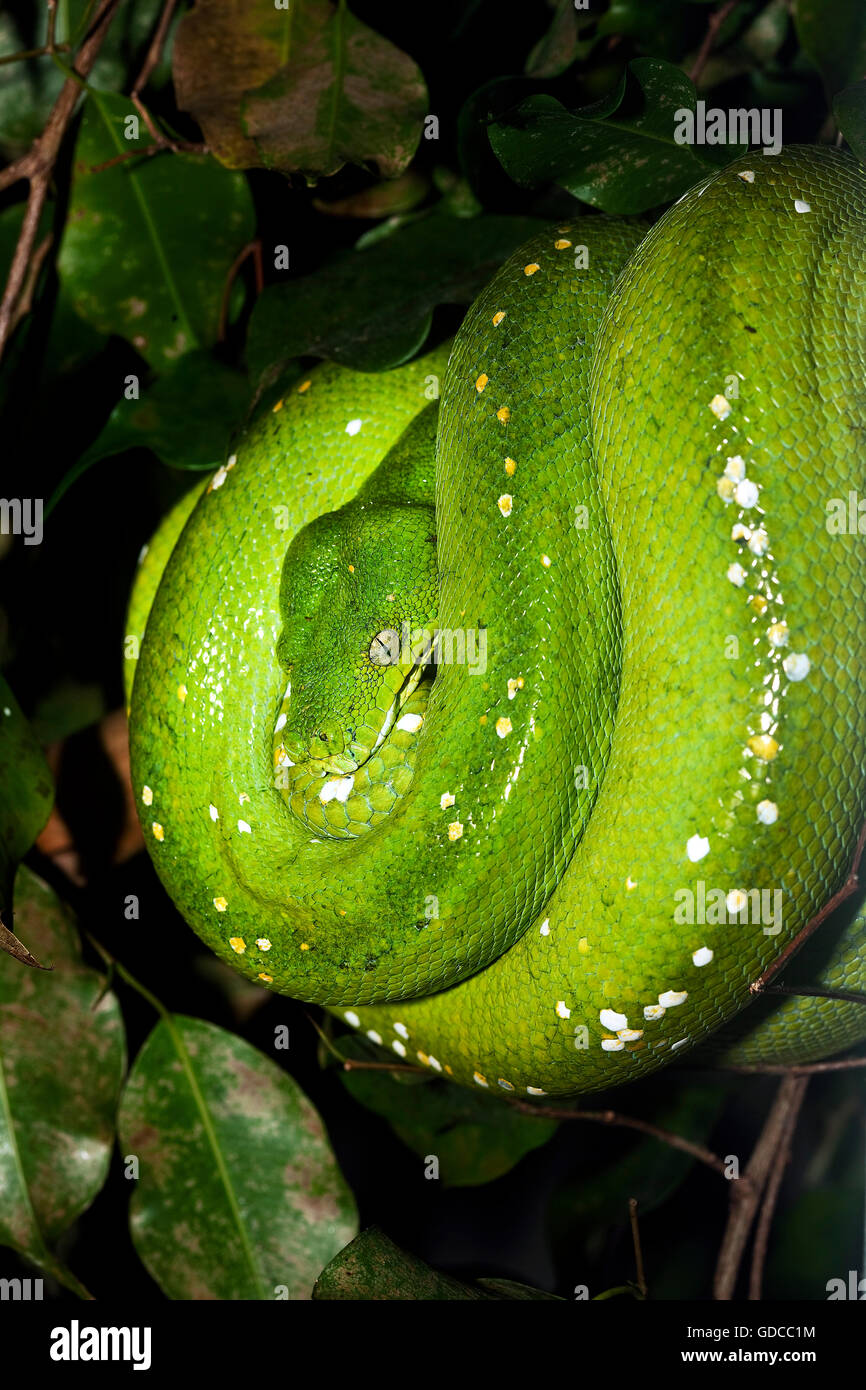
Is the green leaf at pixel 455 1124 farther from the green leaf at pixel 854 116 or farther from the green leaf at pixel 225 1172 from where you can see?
the green leaf at pixel 854 116

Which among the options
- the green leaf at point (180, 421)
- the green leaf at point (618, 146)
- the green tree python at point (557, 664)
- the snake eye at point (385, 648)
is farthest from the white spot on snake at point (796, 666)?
the green leaf at point (180, 421)

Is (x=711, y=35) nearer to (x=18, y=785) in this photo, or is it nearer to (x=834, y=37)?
(x=834, y=37)

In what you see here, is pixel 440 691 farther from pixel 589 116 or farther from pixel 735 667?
pixel 589 116

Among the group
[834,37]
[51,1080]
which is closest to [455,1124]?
[51,1080]

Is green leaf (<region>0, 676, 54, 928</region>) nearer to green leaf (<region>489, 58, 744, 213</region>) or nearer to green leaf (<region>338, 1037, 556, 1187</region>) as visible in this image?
green leaf (<region>338, 1037, 556, 1187</region>)

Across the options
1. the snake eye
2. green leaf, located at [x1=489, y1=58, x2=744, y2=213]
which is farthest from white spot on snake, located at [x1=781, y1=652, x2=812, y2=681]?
green leaf, located at [x1=489, y1=58, x2=744, y2=213]

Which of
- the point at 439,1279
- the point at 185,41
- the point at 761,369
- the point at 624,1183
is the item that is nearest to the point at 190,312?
the point at 185,41
